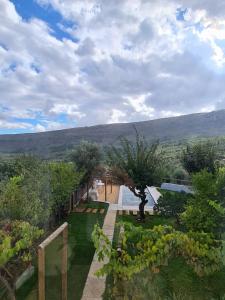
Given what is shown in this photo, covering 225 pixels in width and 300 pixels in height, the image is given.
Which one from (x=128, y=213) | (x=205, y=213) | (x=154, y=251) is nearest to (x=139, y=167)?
(x=128, y=213)

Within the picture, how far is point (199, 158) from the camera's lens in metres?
25.4

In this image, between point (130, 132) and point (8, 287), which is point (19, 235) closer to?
point (8, 287)

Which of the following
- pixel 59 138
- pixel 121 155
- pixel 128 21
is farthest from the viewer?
pixel 59 138

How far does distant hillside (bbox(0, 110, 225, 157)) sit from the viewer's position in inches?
3376

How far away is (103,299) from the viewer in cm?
703

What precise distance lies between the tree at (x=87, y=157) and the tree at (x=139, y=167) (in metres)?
6.58

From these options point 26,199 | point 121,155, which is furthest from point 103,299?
point 121,155

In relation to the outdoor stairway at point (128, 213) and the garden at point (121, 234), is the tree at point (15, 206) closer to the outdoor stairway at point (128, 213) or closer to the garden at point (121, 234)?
the garden at point (121, 234)

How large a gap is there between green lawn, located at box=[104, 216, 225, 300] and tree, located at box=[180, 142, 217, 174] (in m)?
16.5

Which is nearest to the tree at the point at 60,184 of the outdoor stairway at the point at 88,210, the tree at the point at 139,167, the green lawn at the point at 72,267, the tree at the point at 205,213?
the green lawn at the point at 72,267

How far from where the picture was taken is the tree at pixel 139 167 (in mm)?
15469

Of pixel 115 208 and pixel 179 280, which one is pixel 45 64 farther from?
pixel 179 280

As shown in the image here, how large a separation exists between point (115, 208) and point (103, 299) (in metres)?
12.5

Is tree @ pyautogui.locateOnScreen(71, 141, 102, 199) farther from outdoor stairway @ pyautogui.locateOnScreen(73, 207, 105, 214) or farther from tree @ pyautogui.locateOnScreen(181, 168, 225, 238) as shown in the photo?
tree @ pyautogui.locateOnScreen(181, 168, 225, 238)
